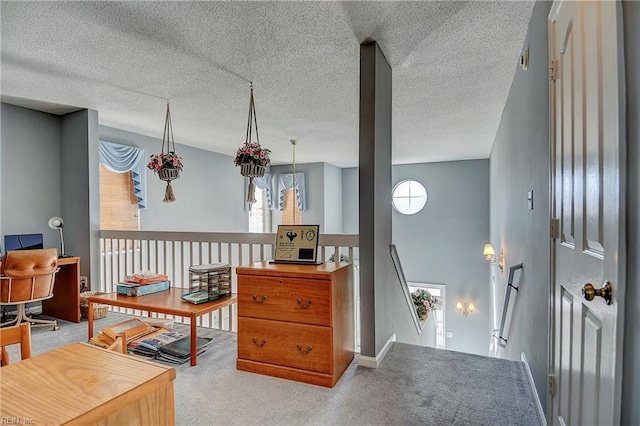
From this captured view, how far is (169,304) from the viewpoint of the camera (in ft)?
8.83

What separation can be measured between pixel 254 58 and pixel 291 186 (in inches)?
231

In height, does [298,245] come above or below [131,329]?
above

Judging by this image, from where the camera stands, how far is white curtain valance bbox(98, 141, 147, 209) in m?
4.71

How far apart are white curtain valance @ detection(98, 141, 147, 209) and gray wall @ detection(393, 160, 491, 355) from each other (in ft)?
19.0

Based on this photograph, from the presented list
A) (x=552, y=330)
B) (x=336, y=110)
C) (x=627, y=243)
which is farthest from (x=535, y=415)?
(x=336, y=110)

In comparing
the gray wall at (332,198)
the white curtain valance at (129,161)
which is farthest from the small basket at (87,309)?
the gray wall at (332,198)

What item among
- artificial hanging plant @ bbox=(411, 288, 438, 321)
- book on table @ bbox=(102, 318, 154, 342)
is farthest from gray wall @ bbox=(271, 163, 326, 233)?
book on table @ bbox=(102, 318, 154, 342)

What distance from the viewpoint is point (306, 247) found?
2.60 metres

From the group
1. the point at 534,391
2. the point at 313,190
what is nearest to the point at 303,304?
the point at 534,391

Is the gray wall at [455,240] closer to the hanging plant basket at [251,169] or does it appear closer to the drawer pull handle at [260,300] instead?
the hanging plant basket at [251,169]

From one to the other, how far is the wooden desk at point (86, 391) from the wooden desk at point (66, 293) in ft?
10.6

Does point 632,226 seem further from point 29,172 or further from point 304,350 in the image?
point 29,172

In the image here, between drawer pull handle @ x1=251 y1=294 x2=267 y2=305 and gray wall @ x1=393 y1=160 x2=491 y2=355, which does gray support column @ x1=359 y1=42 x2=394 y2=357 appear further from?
gray wall @ x1=393 y1=160 x2=491 y2=355

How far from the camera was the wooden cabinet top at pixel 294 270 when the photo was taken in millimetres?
2260
